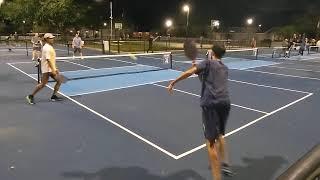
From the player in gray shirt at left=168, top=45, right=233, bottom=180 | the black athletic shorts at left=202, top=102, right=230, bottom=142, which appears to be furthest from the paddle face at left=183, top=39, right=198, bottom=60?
the black athletic shorts at left=202, top=102, right=230, bottom=142

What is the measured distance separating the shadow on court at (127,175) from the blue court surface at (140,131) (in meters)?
0.02

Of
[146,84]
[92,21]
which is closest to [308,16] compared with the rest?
[92,21]

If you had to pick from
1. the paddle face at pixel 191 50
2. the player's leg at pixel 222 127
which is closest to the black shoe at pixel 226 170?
the player's leg at pixel 222 127

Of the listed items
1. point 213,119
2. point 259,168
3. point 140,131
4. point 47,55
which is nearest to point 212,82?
point 213,119

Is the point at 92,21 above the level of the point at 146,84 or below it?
above

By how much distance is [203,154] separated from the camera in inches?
259

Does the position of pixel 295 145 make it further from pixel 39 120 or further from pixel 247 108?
pixel 39 120

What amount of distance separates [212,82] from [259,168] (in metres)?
1.85

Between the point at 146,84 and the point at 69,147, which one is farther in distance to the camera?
the point at 146,84

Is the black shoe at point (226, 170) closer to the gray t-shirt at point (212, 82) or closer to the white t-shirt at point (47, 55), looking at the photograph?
the gray t-shirt at point (212, 82)

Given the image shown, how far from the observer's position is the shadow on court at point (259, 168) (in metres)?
5.61

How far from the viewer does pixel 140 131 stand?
787cm

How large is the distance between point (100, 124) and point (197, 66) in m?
3.96

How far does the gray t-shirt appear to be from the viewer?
16.5 feet
